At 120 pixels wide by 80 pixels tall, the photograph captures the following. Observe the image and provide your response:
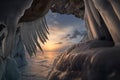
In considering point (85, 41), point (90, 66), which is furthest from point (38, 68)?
point (90, 66)

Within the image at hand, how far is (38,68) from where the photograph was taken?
245 inches

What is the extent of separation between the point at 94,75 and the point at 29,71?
208 inches

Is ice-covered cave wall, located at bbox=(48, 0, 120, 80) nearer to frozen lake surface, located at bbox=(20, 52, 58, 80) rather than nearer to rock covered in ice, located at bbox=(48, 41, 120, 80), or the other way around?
rock covered in ice, located at bbox=(48, 41, 120, 80)

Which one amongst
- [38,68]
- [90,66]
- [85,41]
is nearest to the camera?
[90,66]

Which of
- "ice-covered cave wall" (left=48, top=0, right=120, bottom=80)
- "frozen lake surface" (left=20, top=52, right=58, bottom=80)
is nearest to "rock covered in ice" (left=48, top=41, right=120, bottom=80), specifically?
"ice-covered cave wall" (left=48, top=0, right=120, bottom=80)

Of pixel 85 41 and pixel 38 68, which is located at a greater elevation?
pixel 85 41

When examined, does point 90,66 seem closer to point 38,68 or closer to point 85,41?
point 85,41

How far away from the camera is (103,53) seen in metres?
0.85

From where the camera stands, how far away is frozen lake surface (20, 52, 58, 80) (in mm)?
5475

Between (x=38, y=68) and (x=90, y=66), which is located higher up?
(x=90, y=66)

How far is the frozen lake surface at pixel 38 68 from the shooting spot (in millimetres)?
5475

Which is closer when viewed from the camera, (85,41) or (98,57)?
(98,57)

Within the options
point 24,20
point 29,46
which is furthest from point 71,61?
point 29,46

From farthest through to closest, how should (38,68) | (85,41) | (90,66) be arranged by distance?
1. (38,68)
2. (85,41)
3. (90,66)
